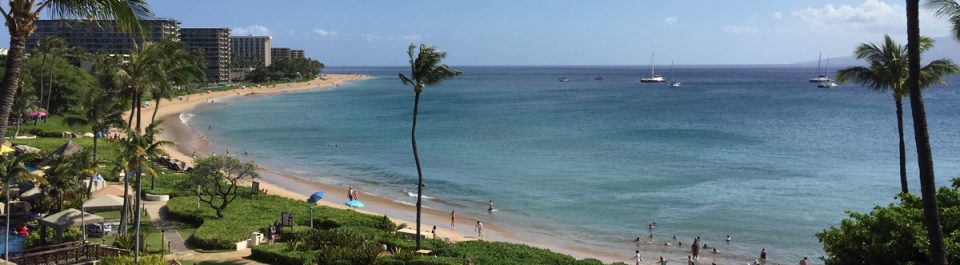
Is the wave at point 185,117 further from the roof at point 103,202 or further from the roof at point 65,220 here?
the roof at point 65,220

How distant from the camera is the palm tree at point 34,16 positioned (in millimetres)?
7723

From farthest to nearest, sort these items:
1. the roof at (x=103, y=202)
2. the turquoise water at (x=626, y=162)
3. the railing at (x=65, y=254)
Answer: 1. the turquoise water at (x=626, y=162)
2. the roof at (x=103, y=202)
3. the railing at (x=65, y=254)

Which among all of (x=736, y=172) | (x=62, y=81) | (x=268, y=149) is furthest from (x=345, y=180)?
(x=62, y=81)

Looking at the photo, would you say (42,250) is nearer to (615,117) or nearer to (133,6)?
(133,6)

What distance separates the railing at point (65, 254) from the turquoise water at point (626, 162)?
20.0 m

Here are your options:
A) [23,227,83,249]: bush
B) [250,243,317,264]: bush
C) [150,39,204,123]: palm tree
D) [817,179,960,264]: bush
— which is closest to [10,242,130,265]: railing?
[23,227,83,249]: bush

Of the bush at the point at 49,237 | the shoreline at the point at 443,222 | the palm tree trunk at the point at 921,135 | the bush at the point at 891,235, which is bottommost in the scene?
the shoreline at the point at 443,222

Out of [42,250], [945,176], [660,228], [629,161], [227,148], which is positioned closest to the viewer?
[42,250]

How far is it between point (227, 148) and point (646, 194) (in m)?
39.1

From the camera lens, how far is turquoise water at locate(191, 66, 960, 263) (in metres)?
36.4

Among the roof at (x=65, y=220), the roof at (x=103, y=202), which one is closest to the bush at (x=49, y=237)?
the roof at (x=65, y=220)

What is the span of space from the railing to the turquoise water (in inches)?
788

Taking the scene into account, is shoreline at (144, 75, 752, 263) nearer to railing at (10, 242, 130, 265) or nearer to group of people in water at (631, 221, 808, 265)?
group of people in water at (631, 221, 808, 265)

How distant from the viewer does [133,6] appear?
7883 mm
